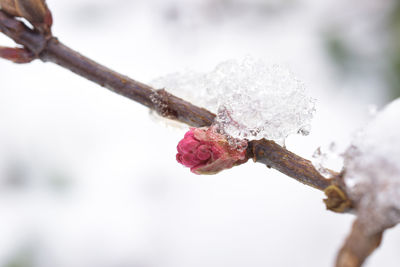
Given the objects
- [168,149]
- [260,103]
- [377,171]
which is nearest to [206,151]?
[260,103]

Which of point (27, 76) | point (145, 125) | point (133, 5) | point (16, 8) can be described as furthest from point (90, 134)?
point (16, 8)

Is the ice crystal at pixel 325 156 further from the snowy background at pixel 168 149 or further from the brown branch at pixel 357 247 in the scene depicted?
the snowy background at pixel 168 149

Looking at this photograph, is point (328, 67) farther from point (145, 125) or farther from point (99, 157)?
point (99, 157)

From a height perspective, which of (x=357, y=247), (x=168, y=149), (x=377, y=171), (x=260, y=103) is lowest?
(x=357, y=247)

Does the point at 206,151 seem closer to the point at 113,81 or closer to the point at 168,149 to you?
the point at 113,81

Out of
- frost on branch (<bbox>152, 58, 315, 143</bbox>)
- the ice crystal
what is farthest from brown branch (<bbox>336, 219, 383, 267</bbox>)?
frost on branch (<bbox>152, 58, 315, 143</bbox>)

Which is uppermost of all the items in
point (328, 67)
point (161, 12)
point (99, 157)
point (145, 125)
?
point (161, 12)

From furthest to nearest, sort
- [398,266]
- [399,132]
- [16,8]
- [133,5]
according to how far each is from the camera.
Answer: [133,5]
[398,266]
[16,8]
[399,132]

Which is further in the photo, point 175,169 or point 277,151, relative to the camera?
point 175,169
